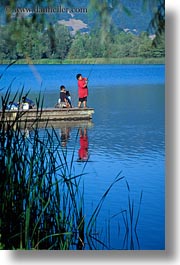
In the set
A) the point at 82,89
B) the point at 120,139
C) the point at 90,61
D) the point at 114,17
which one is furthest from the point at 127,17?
the point at 120,139

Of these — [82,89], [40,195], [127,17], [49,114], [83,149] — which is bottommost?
[40,195]

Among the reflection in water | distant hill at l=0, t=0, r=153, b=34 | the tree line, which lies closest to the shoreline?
the tree line

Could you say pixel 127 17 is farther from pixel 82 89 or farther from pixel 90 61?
pixel 82 89

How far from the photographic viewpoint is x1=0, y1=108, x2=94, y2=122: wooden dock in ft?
16.9

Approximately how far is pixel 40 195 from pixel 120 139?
0.49 m

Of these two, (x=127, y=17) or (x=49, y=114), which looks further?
(x=49, y=114)

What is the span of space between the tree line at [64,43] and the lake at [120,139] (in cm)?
7

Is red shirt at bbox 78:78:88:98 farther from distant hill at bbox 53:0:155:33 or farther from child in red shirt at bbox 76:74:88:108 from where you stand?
distant hill at bbox 53:0:155:33

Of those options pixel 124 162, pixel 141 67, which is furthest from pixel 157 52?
pixel 124 162

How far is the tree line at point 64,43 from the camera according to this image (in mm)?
5094

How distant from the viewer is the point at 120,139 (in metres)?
5.18

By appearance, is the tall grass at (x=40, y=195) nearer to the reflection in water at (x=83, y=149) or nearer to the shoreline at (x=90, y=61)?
the reflection in water at (x=83, y=149)

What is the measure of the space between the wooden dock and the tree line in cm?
27

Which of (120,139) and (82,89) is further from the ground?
(82,89)
